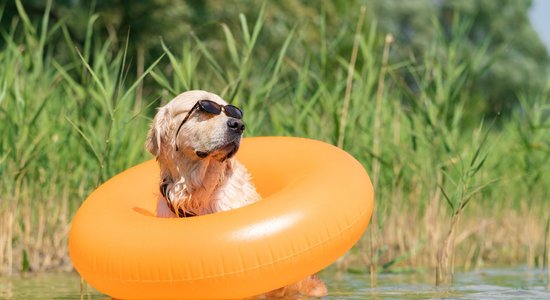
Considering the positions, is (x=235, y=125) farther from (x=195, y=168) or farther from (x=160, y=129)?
(x=160, y=129)

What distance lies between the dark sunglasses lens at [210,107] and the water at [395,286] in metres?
1.37

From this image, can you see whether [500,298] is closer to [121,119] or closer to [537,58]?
[121,119]

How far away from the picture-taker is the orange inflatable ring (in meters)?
4.62

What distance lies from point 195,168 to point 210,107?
423 millimetres

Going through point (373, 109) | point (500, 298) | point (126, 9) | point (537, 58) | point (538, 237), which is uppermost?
point (537, 58)

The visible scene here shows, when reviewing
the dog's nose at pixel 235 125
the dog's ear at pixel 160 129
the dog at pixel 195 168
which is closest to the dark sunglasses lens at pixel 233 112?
the dog at pixel 195 168

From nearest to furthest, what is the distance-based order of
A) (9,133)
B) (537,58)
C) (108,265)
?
(108,265)
(9,133)
(537,58)

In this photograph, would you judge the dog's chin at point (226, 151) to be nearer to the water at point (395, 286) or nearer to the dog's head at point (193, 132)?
the dog's head at point (193, 132)

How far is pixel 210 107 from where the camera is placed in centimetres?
514

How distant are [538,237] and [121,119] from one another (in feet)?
15.0

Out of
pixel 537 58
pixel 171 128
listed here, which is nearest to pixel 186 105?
pixel 171 128

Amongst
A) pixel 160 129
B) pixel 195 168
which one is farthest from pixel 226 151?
pixel 160 129

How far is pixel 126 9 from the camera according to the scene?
1850 cm

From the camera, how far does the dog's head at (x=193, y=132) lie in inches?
198
